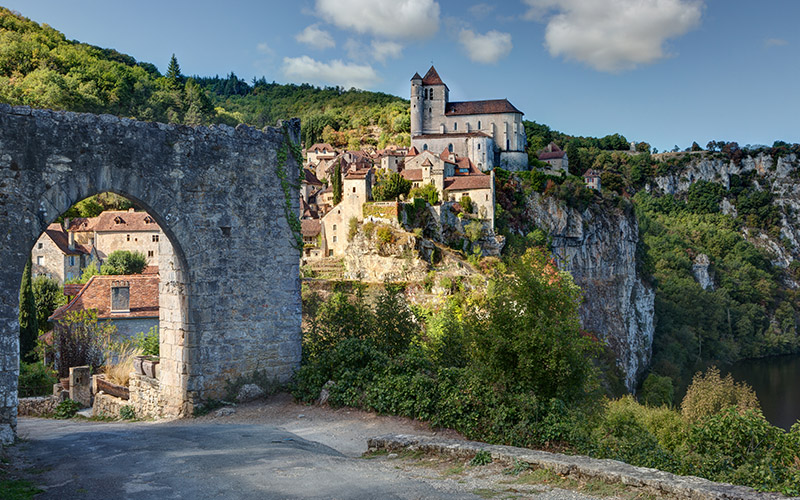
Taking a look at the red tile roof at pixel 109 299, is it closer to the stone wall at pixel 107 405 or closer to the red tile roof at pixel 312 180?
the stone wall at pixel 107 405

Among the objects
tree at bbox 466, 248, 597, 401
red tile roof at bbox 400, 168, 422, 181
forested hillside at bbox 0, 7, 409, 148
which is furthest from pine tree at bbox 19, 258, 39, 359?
red tile roof at bbox 400, 168, 422, 181

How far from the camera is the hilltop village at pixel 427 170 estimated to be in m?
45.6

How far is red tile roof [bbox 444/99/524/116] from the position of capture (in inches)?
3169

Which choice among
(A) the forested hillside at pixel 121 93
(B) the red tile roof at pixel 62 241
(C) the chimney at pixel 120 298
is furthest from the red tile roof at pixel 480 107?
(C) the chimney at pixel 120 298

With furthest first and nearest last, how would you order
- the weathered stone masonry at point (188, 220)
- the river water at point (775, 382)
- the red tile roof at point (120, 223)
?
the red tile roof at point (120, 223), the river water at point (775, 382), the weathered stone masonry at point (188, 220)

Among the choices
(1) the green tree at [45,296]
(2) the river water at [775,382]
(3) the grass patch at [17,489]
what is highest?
(1) the green tree at [45,296]

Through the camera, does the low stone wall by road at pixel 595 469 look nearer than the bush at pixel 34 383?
Yes

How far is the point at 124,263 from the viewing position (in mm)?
45281

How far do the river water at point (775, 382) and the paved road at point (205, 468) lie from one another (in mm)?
45629

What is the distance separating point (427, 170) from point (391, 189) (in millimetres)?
9386

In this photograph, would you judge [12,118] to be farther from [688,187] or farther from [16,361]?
[688,187]

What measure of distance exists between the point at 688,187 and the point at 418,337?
132 meters

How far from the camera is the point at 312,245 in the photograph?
4859cm

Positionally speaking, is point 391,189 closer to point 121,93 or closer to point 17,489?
point 121,93
